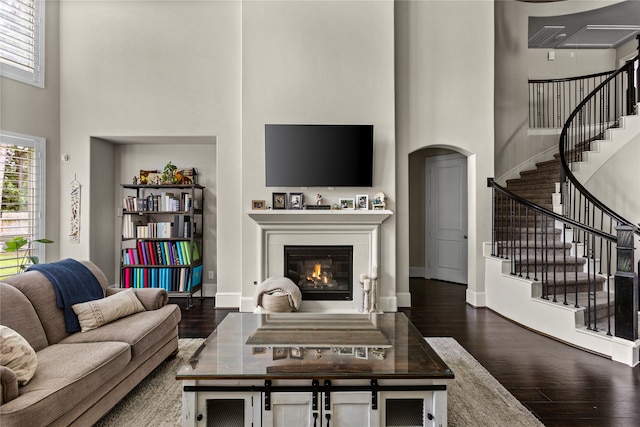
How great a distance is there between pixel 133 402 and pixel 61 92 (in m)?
4.60

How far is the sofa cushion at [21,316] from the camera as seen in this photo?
7.59 feet

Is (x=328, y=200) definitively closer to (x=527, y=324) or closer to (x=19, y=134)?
(x=527, y=324)

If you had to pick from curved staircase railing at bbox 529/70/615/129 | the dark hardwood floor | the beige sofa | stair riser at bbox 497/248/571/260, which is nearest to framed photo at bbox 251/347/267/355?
the beige sofa

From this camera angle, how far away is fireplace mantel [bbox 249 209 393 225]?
4.79 meters

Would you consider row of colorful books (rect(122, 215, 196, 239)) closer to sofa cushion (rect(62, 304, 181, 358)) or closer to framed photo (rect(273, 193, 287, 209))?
framed photo (rect(273, 193, 287, 209))

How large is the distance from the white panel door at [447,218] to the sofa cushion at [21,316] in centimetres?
631

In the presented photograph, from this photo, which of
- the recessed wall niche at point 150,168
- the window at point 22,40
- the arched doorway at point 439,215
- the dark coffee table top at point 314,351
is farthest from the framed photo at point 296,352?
the arched doorway at point 439,215

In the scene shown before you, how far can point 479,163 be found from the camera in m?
5.29

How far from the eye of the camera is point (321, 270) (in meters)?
5.04

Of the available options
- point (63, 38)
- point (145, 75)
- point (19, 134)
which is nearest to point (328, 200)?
point (145, 75)

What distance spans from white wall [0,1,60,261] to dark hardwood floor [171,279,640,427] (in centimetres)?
211

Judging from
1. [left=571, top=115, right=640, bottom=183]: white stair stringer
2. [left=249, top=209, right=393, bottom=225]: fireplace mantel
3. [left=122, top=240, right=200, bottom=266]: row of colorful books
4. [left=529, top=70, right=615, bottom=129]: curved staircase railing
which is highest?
[left=529, top=70, right=615, bottom=129]: curved staircase railing

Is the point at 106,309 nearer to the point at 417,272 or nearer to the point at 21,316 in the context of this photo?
the point at 21,316

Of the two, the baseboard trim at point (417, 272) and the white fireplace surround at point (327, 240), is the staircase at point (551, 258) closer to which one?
the white fireplace surround at point (327, 240)
